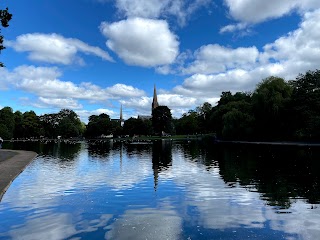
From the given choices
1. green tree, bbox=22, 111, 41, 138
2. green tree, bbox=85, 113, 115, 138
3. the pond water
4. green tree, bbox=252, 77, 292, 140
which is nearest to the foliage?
green tree, bbox=85, 113, 115, 138

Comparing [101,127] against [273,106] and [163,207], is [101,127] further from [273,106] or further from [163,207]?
[163,207]

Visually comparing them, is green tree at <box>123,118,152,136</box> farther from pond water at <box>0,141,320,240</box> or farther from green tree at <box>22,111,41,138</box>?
pond water at <box>0,141,320,240</box>

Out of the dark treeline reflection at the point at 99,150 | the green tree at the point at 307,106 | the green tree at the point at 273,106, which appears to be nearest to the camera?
the dark treeline reflection at the point at 99,150

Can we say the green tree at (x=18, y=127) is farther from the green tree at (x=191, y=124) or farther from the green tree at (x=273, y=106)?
the green tree at (x=273, y=106)

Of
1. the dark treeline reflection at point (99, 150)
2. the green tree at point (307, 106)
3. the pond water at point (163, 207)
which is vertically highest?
the green tree at point (307, 106)

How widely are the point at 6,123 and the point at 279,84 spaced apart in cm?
11737

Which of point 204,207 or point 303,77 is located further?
point 303,77

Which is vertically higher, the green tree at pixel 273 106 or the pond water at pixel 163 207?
the green tree at pixel 273 106

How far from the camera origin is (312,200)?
16.3 metres

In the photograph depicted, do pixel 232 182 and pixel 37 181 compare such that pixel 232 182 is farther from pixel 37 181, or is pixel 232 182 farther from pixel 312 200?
pixel 37 181

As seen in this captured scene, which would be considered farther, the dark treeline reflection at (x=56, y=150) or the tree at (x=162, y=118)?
the tree at (x=162, y=118)

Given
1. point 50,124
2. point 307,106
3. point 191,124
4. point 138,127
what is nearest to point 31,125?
point 50,124

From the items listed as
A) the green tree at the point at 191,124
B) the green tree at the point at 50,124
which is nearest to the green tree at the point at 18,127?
the green tree at the point at 50,124

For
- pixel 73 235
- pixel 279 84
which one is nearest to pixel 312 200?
pixel 73 235
